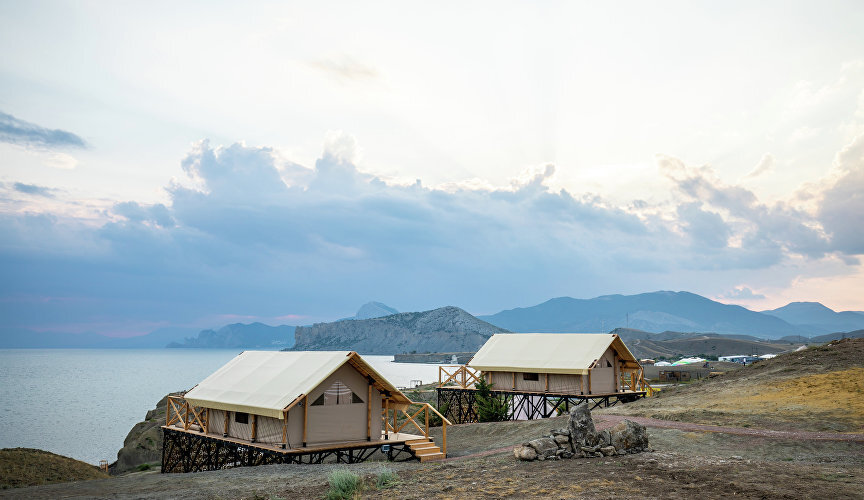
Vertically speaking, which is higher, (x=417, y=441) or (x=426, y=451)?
(x=417, y=441)

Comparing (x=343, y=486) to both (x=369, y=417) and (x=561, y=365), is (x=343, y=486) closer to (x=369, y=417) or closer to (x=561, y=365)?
(x=369, y=417)

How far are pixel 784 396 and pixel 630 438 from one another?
1636 cm

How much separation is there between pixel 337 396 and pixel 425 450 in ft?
14.5

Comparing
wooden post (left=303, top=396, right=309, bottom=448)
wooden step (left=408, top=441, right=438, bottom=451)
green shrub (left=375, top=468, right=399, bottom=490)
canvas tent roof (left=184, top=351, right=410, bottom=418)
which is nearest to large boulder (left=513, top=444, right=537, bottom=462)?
green shrub (left=375, top=468, right=399, bottom=490)

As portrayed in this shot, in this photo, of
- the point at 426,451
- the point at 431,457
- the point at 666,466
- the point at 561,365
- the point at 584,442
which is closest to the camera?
the point at 666,466

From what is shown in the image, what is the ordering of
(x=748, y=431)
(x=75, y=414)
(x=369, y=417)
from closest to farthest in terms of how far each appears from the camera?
(x=748, y=431) → (x=369, y=417) → (x=75, y=414)

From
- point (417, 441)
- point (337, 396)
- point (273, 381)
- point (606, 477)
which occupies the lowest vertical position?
point (417, 441)

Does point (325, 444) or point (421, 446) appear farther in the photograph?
point (421, 446)

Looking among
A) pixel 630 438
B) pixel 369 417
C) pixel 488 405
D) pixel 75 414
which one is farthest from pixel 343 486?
pixel 75 414

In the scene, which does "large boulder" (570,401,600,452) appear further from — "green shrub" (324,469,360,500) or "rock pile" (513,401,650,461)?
"green shrub" (324,469,360,500)

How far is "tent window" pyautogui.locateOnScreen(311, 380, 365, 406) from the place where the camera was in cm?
2497

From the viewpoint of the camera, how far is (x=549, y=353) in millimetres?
42094

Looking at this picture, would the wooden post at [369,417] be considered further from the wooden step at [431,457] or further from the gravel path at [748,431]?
the gravel path at [748,431]

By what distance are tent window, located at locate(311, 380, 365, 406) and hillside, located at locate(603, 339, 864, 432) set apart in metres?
14.6
